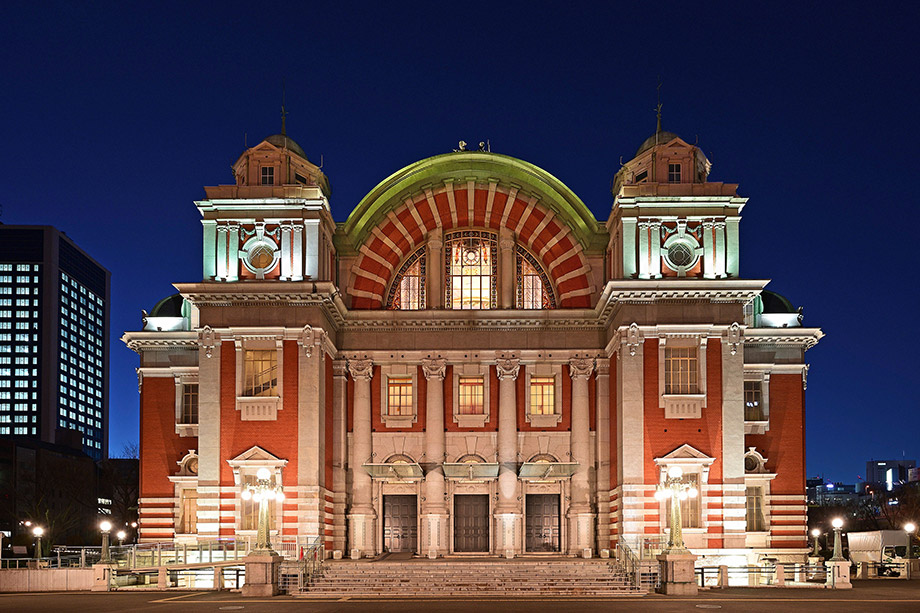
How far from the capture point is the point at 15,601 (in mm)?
30828

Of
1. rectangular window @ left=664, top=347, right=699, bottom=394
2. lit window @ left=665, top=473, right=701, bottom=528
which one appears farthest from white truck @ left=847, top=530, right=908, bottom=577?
rectangular window @ left=664, top=347, right=699, bottom=394

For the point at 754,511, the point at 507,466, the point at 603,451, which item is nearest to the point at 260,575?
the point at 507,466

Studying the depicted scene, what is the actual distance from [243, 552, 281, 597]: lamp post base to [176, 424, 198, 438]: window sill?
42.9 feet

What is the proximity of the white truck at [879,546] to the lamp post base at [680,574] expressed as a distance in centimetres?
1639

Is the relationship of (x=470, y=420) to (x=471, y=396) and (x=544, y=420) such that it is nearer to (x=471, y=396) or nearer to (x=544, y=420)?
(x=471, y=396)

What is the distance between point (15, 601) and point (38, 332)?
13616 centimetres

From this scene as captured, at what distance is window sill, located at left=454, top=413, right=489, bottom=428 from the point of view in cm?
4419

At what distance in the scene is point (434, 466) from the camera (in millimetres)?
43406

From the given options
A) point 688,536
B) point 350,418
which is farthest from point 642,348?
point 350,418

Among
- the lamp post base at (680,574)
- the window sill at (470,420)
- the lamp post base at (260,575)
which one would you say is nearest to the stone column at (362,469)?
the window sill at (470,420)

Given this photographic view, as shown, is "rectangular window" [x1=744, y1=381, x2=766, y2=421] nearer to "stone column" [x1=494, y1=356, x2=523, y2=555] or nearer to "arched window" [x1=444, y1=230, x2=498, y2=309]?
"stone column" [x1=494, y1=356, x2=523, y2=555]

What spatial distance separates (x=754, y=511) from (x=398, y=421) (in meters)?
14.9

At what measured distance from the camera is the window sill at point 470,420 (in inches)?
1740

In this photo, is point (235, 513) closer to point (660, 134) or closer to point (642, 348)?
point (642, 348)
